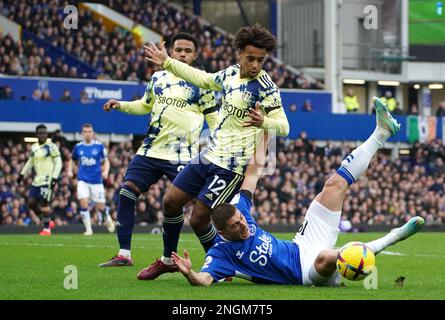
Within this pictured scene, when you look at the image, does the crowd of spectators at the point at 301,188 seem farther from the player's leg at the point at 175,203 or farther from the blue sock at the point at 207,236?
the blue sock at the point at 207,236

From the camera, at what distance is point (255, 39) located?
35.5ft

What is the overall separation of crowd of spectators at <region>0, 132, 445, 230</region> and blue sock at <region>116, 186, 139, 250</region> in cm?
1466

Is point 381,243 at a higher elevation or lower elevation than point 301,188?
higher

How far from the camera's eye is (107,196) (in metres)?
29.2

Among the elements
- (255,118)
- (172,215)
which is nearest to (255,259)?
(255,118)

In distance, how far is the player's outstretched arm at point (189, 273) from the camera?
31.3 feet

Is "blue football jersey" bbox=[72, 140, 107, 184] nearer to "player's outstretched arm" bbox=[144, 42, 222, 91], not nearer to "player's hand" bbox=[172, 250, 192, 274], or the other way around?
"player's outstretched arm" bbox=[144, 42, 222, 91]

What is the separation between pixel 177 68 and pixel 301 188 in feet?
73.2

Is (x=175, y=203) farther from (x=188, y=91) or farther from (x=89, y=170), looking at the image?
(x=89, y=170)

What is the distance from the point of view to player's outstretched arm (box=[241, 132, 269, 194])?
35.5ft

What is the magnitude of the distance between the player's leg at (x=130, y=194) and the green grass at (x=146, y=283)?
11.8 inches

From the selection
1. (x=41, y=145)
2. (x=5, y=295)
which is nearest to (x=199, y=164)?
(x=5, y=295)

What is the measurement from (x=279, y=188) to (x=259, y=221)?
189 centimetres

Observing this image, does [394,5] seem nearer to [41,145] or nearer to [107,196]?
[107,196]
